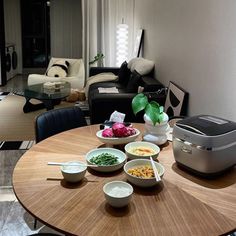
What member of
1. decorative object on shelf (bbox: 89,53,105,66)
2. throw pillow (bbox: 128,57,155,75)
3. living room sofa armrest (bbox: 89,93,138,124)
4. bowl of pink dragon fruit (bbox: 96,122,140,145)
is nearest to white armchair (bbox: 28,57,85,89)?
decorative object on shelf (bbox: 89,53,105,66)

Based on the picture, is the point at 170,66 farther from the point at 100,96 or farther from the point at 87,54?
the point at 87,54

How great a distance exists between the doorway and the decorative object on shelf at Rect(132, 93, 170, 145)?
8027mm

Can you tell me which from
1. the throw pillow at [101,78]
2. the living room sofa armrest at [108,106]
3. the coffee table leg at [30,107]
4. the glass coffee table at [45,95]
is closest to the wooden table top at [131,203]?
the living room sofa armrest at [108,106]

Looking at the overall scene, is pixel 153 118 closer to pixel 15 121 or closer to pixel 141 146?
pixel 141 146

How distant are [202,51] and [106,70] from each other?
11.8 ft

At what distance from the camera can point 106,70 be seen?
605cm

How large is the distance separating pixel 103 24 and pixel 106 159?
5.82m

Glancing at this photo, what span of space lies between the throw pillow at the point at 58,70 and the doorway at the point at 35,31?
3.12 meters

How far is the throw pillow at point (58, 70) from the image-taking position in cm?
606

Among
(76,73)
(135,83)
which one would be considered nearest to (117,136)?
(135,83)

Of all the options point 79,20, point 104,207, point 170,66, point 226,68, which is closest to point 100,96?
point 170,66

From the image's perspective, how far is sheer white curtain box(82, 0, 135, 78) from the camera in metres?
6.67

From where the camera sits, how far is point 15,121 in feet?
15.0

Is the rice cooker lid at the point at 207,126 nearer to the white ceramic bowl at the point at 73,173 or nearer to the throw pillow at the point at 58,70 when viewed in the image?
the white ceramic bowl at the point at 73,173
